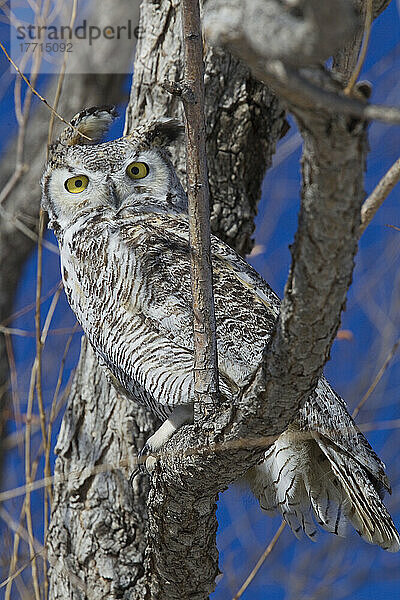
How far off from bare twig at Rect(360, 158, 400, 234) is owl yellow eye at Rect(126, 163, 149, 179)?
944 mm

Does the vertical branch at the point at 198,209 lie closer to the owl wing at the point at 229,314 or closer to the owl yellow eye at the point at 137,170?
the owl wing at the point at 229,314

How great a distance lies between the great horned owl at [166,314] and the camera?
5.37ft

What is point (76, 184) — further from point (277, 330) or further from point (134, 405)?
point (277, 330)

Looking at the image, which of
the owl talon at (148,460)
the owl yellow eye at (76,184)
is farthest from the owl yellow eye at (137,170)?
the owl talon at (148,460)

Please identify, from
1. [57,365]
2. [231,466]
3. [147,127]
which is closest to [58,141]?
[147,127]

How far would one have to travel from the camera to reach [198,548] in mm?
1614

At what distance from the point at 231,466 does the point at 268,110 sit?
1.49m

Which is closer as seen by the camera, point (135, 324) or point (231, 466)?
point (231, 466)

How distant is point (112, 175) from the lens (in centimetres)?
207

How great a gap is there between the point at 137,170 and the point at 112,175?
0.10 m

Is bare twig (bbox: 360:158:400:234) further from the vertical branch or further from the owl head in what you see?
the owl head

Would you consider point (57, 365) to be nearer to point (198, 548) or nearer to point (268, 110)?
point (268, 110)

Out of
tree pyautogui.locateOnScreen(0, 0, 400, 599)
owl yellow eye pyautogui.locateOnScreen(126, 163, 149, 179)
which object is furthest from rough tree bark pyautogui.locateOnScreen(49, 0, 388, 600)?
owl yellow eye pyautogui.locateOnScreen(126, 163, 149, 179)

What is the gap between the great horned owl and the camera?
5.37ft
